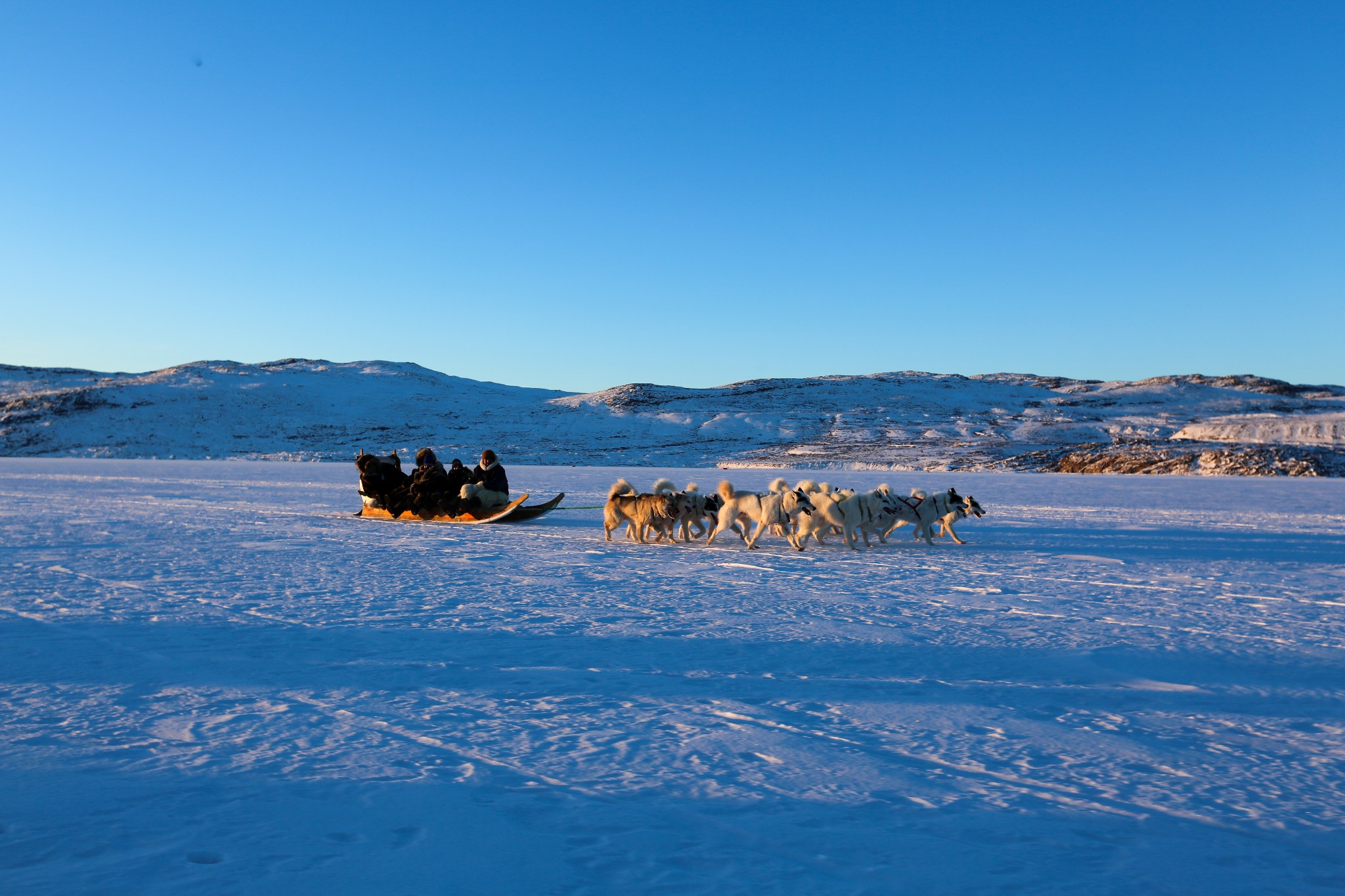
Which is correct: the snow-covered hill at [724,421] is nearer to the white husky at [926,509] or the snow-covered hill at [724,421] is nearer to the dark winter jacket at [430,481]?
the white husky at [926,509]

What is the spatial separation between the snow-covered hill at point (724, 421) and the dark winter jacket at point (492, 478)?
39.7 metres

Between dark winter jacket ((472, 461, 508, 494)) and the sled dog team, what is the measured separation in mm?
3226

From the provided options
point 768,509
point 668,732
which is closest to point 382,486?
point 768,509

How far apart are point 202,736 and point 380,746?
80 cm

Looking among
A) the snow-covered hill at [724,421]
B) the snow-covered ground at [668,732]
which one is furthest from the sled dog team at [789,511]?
the snow-covered hill at [724,421]

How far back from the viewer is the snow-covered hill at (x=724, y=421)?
57.3m

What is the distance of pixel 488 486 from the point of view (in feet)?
52.3

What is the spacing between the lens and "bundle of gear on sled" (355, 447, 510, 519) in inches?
628

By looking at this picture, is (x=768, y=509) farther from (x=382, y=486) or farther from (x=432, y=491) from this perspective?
(x=382, y=486)

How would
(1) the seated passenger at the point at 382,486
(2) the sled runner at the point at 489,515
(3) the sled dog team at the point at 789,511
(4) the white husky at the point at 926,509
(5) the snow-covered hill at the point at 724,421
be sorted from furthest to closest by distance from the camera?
(5) the snow-covered hill at the point at 724,421
(1) the seated passenger at the point at 382,486
(2) the sled runner at the point at 489,515
(4) the white husky at the point at 926,509
(3) the sled dog team at the point at 789,511

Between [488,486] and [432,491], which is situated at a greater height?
[488,486]

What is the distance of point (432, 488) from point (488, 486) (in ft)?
3.39

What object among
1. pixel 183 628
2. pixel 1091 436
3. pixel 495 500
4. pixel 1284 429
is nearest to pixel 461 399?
pixel 1091 436

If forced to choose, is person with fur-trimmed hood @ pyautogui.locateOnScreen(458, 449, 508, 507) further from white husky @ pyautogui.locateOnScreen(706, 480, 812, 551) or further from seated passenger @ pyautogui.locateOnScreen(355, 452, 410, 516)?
white husky @ pyautogui.locateOnScreen(706, 480, 812, 551)
